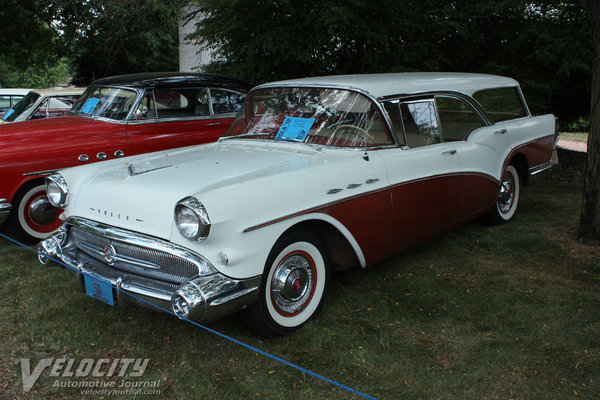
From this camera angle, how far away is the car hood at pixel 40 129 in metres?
5.19

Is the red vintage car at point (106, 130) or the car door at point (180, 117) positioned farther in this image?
the car door at point (180, 117)

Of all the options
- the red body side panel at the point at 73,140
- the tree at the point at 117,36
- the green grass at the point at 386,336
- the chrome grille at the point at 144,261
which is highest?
the tree at the point at 117,36

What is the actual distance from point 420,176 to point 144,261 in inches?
83.9

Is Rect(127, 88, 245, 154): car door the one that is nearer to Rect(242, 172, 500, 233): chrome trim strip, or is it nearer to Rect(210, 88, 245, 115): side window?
Rect(210, 88, 245, 115): side window

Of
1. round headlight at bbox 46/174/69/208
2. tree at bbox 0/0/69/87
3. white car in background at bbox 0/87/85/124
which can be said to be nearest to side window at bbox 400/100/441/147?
round headlight at bbox 46/174/69/208

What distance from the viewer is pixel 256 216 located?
303 cm

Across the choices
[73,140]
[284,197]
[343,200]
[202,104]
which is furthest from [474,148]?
[73,140]

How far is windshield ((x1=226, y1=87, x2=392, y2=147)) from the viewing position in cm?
398

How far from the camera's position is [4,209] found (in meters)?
4.93

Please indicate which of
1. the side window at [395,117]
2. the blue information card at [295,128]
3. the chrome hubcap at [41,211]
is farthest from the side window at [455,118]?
the chrome hubcap at [41,211]

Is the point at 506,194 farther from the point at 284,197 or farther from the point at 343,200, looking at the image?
the point at 284,197

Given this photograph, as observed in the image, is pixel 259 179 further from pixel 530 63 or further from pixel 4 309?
pixel 530 63

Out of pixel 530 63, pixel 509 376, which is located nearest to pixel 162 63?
pixel 530 63

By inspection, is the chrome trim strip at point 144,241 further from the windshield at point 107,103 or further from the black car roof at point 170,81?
the black car roof at point 170,81
